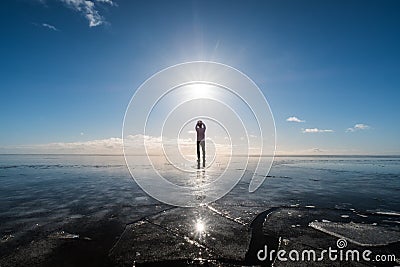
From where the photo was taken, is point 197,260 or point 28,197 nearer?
point 197,260

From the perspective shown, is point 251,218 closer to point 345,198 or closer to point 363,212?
point 363,212

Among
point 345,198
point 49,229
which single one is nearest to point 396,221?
point 345,198

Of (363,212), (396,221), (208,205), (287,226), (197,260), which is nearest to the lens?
(197,260)

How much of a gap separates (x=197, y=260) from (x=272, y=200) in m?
3.99

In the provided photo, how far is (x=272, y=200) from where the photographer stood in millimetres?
6195

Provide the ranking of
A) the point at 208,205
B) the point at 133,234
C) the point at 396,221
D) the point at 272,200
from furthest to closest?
the point at 272,200 < the point at 208,205 < the point at 396,221 < the point at 133,234

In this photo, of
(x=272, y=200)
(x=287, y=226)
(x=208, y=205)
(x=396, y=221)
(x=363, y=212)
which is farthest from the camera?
(x=272, y=200)

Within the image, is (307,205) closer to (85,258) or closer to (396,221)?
(396,221)

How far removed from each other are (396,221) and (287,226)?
2.20 meters

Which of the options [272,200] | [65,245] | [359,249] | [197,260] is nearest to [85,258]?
[65,245]

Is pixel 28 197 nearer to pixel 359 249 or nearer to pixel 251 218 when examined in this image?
pixel 251 218

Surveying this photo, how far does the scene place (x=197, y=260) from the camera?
9.02 ft

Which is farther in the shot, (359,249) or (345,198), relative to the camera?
(345,198)

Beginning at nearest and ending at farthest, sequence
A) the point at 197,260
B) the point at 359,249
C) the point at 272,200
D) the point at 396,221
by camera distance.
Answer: the point at 197,260
the point at 359,249
the point at 396,221
the point at 272,200
